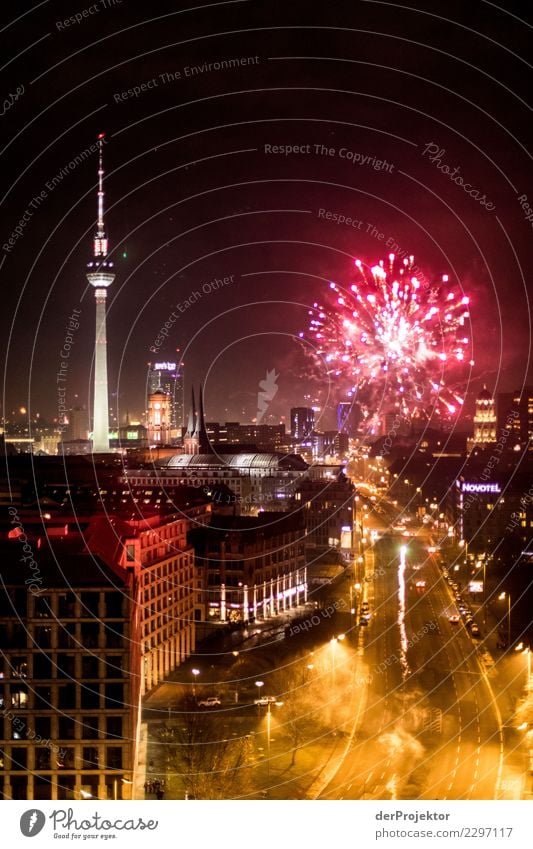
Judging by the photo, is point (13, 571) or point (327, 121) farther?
point (327, 121)

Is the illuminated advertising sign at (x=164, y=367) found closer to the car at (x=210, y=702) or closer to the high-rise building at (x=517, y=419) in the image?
the high-rise building at (x=517, y=419)

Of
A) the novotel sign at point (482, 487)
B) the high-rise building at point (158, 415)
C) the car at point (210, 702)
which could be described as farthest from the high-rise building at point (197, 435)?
the car at point (210, 702)

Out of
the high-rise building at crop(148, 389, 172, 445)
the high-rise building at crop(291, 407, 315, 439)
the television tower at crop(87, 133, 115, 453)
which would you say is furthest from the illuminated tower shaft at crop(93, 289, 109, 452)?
the high-rise building at crop(291, 407, 315, 439)

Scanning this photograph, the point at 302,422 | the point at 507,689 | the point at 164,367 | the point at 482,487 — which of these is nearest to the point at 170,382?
the point at 164,367

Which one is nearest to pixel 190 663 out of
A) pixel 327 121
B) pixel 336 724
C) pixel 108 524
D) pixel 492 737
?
pixel 108 524

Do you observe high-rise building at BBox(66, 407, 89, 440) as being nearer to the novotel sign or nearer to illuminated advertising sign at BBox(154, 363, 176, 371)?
illuminated advertising sign at BBox(154, 363, 176, 371)

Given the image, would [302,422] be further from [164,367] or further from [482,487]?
[482,487]
